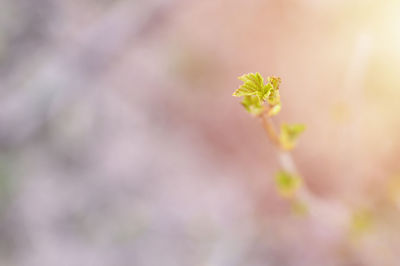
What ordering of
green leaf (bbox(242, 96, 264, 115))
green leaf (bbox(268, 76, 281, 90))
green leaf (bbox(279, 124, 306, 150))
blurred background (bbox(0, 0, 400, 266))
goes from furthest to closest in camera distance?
blurred background (bbox(0, 0, 400, 266))
green leaf (bbox(279, 124, 306, 150))
green leaf (bbox(242, 96, 264, 115))
green leaf (bbox(268, 76, 281, 90))

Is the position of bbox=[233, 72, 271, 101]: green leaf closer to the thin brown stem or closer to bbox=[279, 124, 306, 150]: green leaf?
the thin brown stem

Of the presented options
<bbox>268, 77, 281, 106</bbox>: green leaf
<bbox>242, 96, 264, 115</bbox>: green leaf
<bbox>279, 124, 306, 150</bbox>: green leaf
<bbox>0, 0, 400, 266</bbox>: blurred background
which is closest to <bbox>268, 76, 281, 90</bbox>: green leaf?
<bbox>268, 77, 281, 106</bbox>: green leaf

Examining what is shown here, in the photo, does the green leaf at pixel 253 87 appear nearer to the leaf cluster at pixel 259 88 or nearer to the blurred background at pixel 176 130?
the leaf cluster at pixel 259 88

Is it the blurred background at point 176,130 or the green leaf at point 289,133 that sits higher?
the blurred background at point 176,130

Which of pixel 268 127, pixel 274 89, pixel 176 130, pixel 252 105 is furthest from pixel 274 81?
pixel 176 130

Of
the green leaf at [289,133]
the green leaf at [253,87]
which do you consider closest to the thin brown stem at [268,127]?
the green leaf at [289,133]
